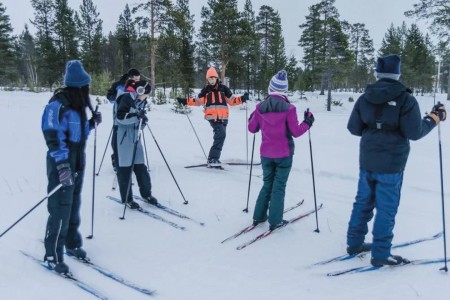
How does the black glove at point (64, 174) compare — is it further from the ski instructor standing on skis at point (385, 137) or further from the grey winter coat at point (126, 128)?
the ski instructor standing on skis at point (385, 137)

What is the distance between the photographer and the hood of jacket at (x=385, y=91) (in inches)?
129

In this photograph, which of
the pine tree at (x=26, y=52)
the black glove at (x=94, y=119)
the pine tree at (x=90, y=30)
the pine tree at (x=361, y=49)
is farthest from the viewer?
the pine tree at (x=26, y=52)

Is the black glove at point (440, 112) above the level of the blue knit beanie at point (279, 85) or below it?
below

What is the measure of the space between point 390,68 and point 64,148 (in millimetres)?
3170

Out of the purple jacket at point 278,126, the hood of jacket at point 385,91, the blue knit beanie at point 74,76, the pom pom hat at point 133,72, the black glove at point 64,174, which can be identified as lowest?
the black glove at point 64,174

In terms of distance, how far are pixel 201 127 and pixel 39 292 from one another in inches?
408

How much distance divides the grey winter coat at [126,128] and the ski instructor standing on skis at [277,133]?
1811 millimetres

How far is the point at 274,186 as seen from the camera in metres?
4.50

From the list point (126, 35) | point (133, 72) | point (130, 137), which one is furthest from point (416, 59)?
point (130, 137)

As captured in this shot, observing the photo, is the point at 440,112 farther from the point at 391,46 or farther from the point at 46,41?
the point at 391,46

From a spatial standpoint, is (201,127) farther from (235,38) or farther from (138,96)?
(235,38)

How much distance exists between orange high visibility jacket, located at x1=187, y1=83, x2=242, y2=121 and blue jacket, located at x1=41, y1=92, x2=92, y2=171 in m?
4.33

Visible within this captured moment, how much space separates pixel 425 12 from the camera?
2830cm

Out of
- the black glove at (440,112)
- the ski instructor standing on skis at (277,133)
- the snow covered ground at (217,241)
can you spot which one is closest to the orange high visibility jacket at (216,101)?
the snow covered ground at (217,241)
